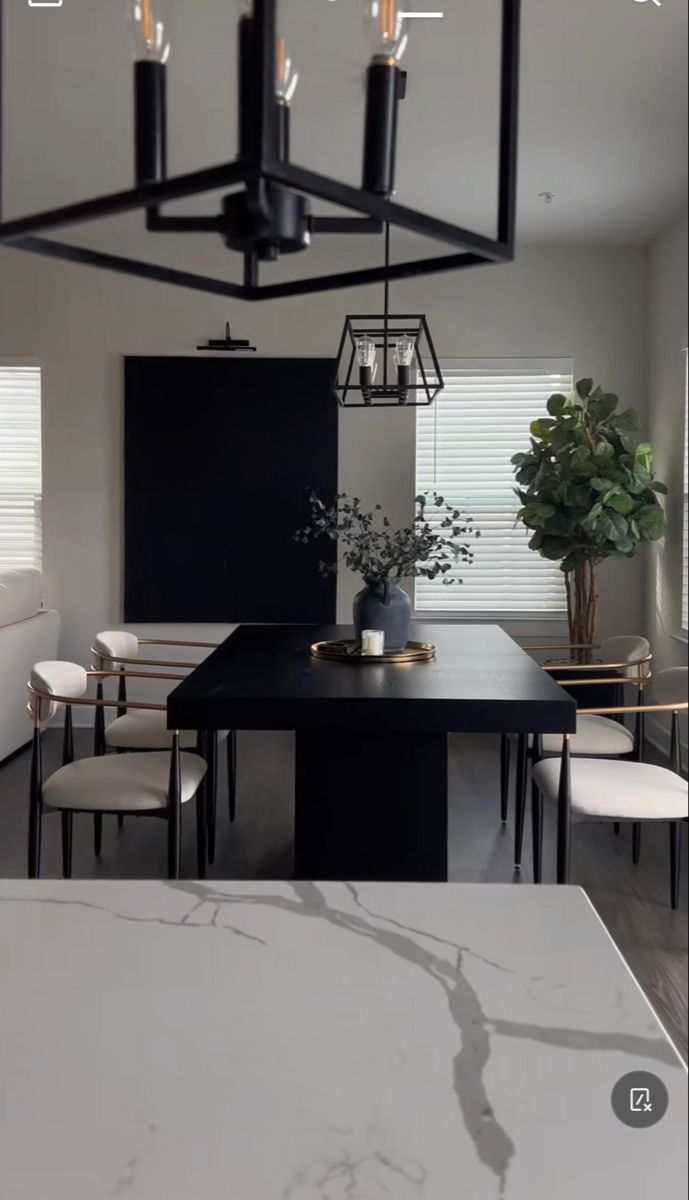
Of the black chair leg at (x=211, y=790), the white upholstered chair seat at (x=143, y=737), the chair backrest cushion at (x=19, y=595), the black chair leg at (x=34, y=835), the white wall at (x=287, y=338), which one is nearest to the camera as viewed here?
the black chair leg at (x=34, y=835)

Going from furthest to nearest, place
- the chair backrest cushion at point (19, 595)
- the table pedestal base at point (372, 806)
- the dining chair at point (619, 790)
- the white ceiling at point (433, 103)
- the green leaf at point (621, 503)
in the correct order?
1. the green leaf at point (621, 503)
2. the chair backrest cushion at point (19, 595)
3. the white ceiling at point (433, 103)
4. the table pedestal base at point (372, 806)
5. the dining chair at point (619, 790)

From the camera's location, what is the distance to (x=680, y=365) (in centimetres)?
530

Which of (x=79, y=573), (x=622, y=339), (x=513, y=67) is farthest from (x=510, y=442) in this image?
(x=513, y=67)

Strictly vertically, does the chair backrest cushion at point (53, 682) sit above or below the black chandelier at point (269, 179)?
below

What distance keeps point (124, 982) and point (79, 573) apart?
5.46 metres

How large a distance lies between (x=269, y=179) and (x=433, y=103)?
12.6 ft

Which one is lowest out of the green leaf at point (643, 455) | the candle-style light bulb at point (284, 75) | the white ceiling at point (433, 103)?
the candle-style light bulb at point (284, 75)

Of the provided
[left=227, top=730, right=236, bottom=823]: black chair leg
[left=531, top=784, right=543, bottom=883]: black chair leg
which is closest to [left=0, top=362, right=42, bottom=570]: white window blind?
[left=227, top=730, right=236, bottom=823]: black chair leg

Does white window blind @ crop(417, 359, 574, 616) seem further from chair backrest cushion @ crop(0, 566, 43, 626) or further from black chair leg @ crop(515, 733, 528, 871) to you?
black chair leg @ crop(515, 733, 528, 871)

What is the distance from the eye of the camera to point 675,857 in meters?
3.10

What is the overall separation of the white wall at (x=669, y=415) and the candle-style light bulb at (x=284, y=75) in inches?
194

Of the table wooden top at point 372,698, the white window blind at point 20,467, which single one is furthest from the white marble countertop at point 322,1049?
the white window blind at point 20,467

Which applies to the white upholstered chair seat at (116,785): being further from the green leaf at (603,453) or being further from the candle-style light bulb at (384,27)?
the green leaf at (603,453)

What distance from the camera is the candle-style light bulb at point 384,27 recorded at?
0.65m
